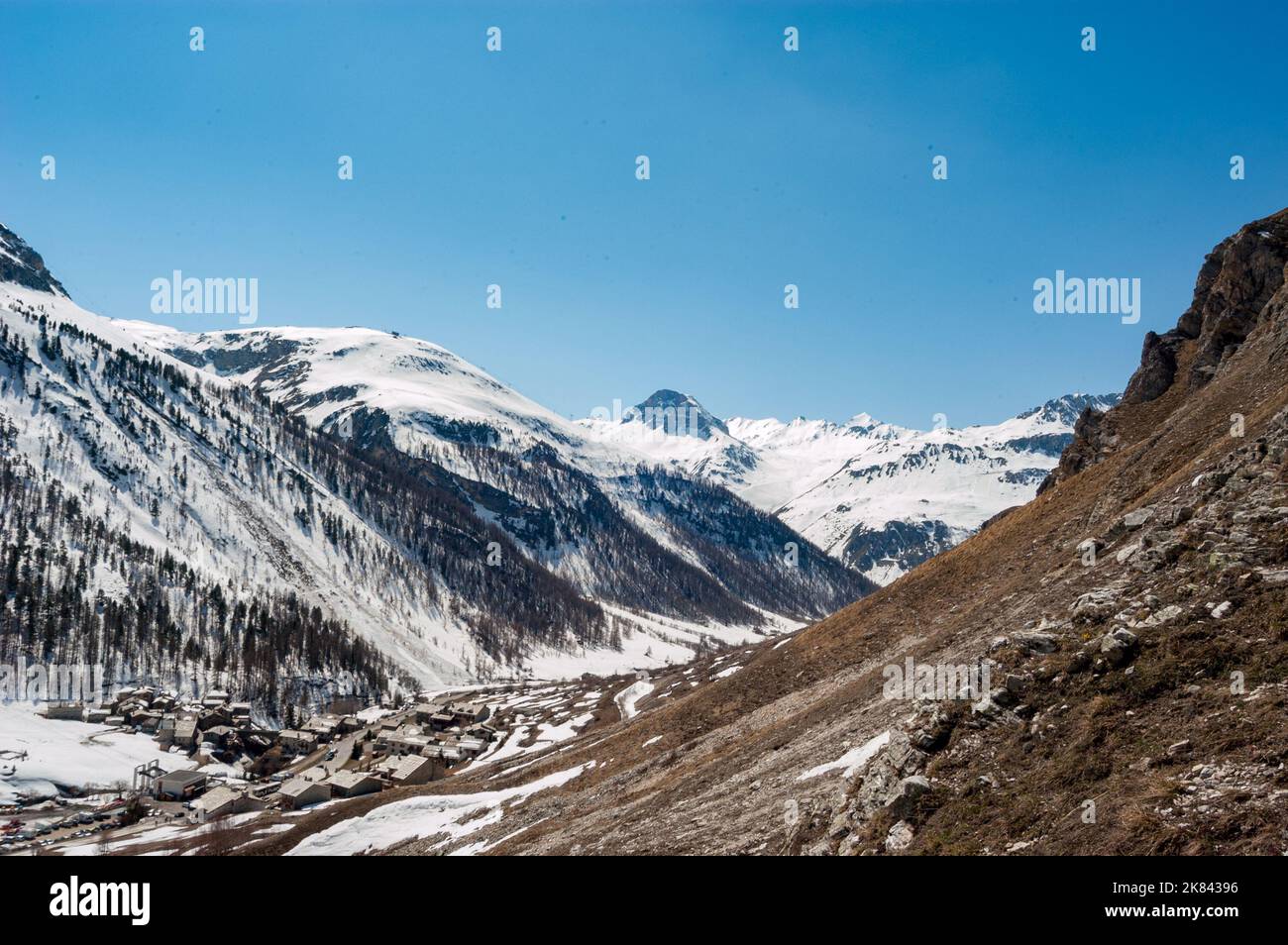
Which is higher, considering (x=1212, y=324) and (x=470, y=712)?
(x=1212, y=324)

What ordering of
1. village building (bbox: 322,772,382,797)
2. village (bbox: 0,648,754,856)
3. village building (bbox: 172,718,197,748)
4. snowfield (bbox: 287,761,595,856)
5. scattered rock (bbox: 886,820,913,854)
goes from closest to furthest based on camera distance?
scattered rock (bbox: 886,820,913,854) → snowfield (bbox: 287,761,595,856) → village (bbox: 0,648,754,856) → village building (bbox: 322,772,382,797) → village building (bbox: 172,718,197,748)

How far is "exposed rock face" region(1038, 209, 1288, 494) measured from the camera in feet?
193

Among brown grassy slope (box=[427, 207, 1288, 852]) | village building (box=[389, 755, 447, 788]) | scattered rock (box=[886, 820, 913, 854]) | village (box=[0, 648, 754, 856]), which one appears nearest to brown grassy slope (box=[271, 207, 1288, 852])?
brown grassy slope (box=[427, 207, 1288, 852])

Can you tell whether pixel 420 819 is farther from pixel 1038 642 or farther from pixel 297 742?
pixel 297 742

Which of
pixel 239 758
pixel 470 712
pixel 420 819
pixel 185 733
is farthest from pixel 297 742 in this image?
pixel 420 819

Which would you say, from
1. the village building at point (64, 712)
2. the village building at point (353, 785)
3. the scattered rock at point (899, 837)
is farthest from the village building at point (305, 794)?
the scattered rock at point (899, 837)

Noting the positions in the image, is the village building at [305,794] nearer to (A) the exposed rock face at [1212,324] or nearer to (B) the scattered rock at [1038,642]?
(B) the scattered rock at [1038,642]

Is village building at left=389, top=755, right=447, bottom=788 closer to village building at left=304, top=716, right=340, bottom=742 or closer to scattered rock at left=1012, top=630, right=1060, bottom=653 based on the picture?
village building at left=304, top=716, right=340, bottom=742

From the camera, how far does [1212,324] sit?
203 feet

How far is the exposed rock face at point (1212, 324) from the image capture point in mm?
58875

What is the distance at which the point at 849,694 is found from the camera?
127 ft

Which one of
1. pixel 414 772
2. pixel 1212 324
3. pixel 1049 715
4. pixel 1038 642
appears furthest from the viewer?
pixel 414 772
